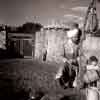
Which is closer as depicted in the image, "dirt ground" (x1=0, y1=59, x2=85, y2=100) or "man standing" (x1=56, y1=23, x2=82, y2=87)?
"dirt ground" (x1=0, y1=59, x2=85, y2=100)

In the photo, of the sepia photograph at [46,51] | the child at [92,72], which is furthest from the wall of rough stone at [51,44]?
the child at [92,72]

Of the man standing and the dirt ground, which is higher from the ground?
the man standing

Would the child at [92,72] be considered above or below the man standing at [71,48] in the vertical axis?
below

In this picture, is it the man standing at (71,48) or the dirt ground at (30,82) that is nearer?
the dirt ground at (30,82)

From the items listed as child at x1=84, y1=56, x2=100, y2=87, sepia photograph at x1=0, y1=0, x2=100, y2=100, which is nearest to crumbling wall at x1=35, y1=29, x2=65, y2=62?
sepia photograph at x1=0, y1=0, x2=100, y2=100

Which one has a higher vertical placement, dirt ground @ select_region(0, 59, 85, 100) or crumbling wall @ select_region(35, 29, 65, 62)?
crumbling wall @ select_region(35, 29, 65, 62)

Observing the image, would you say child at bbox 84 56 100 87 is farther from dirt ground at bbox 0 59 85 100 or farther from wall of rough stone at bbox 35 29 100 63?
wall of rough stone at bbox 35 29 100 63

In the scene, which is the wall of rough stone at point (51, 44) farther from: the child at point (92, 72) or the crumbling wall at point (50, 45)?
the child at point (92, 72)

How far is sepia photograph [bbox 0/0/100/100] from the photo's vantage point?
1850 mm

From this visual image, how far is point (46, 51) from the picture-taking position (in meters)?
1.90

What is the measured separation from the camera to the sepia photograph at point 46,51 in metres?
1.85

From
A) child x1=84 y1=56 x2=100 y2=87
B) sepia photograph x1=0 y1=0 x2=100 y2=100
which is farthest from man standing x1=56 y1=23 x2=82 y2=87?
child x1=84 y1=56 x2=100 y2=87

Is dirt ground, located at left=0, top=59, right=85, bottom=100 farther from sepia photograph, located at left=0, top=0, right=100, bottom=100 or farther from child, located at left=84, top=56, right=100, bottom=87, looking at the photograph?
child, located at left=84, top=56, right=100, bottom=87

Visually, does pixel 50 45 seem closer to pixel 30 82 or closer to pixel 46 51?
pixel 46 51
